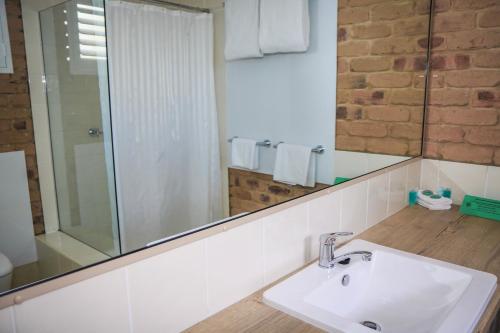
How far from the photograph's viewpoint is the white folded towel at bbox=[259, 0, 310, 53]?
4.15 ft

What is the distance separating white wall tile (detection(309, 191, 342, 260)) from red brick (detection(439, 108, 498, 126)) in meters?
0.89

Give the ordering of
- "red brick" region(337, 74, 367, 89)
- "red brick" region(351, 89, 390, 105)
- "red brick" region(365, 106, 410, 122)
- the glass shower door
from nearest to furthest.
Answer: the glass shower door
"red brick" region(337, 74, 367, 89)
"red brick" region(351, 89, 390, 105)
"red brick" region(365, 106, 410, 122)

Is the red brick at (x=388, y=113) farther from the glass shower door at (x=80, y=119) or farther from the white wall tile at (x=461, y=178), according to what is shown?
the glass shower door at (x=80, y=119)

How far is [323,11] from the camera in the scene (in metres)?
1.40

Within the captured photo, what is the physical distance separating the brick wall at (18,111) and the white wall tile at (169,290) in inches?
10.5

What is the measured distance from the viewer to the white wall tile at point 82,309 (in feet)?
2.27

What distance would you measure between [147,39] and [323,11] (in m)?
0.66

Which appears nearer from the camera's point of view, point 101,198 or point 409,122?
point 101,198

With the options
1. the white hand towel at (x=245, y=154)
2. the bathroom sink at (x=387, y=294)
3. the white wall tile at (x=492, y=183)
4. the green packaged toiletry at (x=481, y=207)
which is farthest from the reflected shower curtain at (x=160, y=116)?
the white wall tile at (x=492, y=183)

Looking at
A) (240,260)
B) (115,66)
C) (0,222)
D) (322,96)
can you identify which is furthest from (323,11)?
(0,222)

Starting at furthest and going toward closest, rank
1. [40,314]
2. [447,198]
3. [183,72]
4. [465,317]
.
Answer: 1. [447,198]
2. [183,72]
3. [465,317]
4. [40,314]

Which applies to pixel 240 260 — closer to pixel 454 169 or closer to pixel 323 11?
pixel 323 11

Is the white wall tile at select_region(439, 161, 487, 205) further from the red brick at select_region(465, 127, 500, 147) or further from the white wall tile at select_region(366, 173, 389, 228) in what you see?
the white wall tile at select_region(366, 173, 389, 228)

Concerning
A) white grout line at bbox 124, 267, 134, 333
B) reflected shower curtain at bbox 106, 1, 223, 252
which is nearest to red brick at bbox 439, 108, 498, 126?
reflected shower curtain at bbox 106, 1, 223, 252
